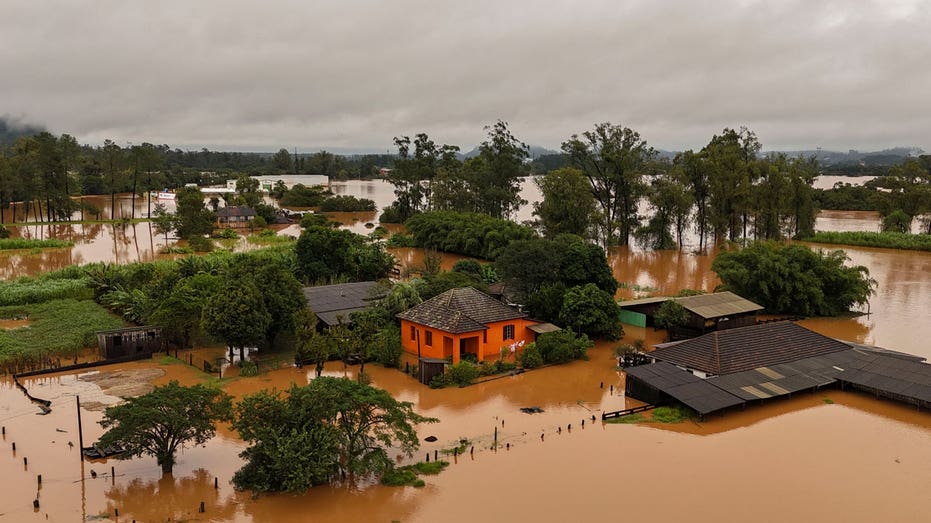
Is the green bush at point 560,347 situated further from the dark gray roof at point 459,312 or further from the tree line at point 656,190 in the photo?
the tree line at point 656,190

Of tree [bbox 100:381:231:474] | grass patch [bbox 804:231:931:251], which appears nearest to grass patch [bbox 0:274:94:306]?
tree [bbox 100:381:231:474]

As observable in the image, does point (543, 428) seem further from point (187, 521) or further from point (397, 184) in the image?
point (397, 184)

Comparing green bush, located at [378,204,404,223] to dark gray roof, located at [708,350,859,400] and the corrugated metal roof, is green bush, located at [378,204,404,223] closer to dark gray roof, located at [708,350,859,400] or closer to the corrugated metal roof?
the corrugated metal roof

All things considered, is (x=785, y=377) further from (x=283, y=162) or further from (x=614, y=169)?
(x=283, y=162)

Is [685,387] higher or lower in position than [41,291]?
lower

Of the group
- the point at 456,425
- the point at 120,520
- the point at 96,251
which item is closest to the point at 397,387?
the point at 456,425

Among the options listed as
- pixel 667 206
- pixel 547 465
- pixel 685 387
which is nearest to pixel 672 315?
pixel 685 387

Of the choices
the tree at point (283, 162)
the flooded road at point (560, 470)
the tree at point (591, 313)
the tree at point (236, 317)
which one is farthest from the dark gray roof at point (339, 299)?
the tree at point (283, 162)
